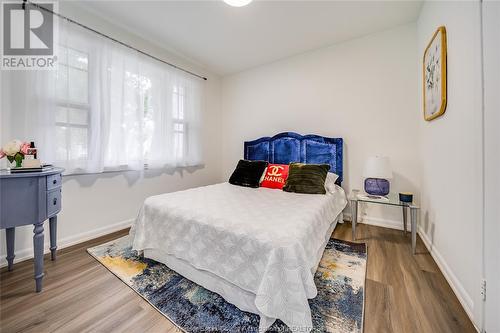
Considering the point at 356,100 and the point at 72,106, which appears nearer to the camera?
the point at 72,106

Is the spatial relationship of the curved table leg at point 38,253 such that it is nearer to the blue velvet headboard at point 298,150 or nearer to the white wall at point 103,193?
the white wall at point 103,193

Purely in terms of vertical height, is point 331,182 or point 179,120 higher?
point 179,120

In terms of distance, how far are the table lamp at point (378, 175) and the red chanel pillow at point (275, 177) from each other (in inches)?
40.0

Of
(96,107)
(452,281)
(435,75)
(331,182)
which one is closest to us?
(452,281)

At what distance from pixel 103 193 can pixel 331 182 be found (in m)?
2.92

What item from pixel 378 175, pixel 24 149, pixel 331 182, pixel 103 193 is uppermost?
pixel 24 149

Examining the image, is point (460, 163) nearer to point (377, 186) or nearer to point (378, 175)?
point (378, 175)

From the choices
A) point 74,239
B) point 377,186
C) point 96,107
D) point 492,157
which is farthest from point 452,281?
point 96,107

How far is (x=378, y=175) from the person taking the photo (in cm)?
239

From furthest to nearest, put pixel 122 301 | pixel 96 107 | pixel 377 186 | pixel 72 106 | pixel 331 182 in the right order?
pixel 331 182 → pixel 377 186 → pixel 96 107 → pixel 72 106 → pixel 122 301

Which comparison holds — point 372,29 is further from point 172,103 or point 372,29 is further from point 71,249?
point 71,249

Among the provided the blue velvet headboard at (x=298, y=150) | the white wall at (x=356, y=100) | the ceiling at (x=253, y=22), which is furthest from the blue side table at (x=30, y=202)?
the white wall at (x=356, y=100)

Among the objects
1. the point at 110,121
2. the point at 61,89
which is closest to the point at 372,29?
the point at 110,121

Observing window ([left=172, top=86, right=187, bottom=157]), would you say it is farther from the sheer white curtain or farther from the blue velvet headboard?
the blue velvet headboard
